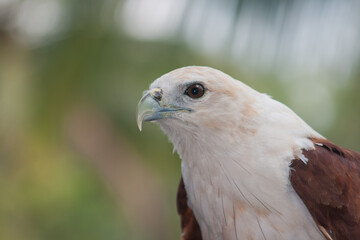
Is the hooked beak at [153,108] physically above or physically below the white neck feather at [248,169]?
above

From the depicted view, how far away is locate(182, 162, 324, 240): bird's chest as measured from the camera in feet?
9.87

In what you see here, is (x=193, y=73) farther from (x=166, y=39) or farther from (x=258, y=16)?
(x=166, y=39)

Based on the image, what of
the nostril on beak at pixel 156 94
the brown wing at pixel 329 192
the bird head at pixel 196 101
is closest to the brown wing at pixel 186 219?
the bird head at pixel 196 101

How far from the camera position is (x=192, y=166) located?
3.31 m

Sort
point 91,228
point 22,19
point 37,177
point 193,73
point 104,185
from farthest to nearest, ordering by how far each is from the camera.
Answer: point 91,228 → point 104,185 → point 37,177 → point 22,19 → point 193,73

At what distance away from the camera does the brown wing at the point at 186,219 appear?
3750 mm

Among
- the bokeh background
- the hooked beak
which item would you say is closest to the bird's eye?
the hooked beak

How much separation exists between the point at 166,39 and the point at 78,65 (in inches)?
79.1

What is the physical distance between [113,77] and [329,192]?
7.64 metres

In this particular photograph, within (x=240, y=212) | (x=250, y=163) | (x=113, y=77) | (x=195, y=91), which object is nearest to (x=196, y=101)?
(x=195, y=91)

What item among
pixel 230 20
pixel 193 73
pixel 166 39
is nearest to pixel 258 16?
pixel 230 20

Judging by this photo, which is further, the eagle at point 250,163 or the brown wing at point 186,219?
the brown wing at point 186,219

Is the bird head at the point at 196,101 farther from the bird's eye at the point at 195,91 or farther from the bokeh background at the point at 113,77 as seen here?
the bokeh background at the point at 113,77

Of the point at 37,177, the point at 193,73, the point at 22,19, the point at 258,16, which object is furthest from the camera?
the point at 37,177
